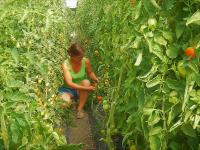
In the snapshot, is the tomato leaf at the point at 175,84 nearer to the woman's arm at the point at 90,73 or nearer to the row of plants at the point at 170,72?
the row of plants at the point at 170,72

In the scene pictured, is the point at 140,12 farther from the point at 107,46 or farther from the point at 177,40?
the point at 107,46

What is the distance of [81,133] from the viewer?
15.1ft

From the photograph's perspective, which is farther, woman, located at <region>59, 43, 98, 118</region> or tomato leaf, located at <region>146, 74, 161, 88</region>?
woman, located at <region>59, 43, 98, 118</region>

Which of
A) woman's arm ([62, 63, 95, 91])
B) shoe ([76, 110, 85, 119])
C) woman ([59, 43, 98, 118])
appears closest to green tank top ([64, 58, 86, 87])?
woman ([59, 43, 98, 118])

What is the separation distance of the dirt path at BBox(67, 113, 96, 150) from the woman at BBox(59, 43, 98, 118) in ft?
0.29

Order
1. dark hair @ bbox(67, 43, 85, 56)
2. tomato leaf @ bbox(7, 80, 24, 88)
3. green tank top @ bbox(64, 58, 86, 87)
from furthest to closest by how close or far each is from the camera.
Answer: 1. green tank top @ bbox(64, 58, 86, 87)
2. dark hair @ bbox(67, 43, 85, 56)
3. tomato leaf @ bbox(7, 80, 24, 88)

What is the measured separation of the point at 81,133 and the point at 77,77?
0.67 m

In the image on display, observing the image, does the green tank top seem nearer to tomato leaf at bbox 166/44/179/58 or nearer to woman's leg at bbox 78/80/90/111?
woman's leg at bbox 78/80/90/111

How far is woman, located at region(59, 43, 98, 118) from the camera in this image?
4770 mm

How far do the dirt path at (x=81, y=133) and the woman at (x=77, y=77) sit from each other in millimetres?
87

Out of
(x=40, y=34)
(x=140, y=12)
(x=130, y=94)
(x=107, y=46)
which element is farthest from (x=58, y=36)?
(x=140, y=12)

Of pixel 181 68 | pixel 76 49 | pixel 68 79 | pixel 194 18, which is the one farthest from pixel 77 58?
pixel 194 18

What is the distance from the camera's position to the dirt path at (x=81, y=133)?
4.29 m

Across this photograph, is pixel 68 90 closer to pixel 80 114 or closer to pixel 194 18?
pixel 80 114
